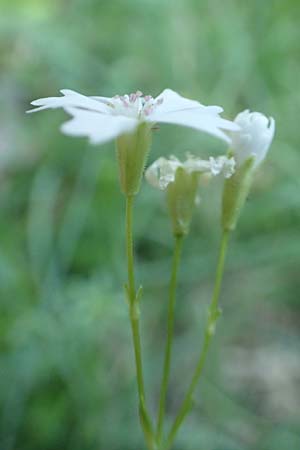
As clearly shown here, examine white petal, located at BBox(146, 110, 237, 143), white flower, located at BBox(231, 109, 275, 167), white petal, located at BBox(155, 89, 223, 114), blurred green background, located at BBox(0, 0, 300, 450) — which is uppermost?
white petal, located at BBox(155, 89, 223, 114)

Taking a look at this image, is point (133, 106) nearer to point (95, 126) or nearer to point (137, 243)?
point (95, 126)

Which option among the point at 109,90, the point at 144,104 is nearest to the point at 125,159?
the point at 144,104

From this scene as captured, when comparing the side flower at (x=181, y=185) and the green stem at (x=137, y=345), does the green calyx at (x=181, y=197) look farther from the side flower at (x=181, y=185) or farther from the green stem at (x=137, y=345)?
the green stem at (x=137, y=345)

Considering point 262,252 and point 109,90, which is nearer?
point 262,252

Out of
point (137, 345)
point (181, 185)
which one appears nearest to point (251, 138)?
point (181, 185)

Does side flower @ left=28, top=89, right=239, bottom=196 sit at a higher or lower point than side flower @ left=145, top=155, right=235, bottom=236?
higher

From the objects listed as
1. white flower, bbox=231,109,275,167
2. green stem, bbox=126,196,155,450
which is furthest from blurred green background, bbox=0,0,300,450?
white flower, bbox=231,109,275,167

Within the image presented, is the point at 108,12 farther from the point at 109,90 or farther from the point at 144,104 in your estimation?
the point at 144,104

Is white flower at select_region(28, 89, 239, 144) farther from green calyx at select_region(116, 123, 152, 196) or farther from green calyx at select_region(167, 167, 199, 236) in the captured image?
green calyx at select_region(167, 167, 199, 236)
